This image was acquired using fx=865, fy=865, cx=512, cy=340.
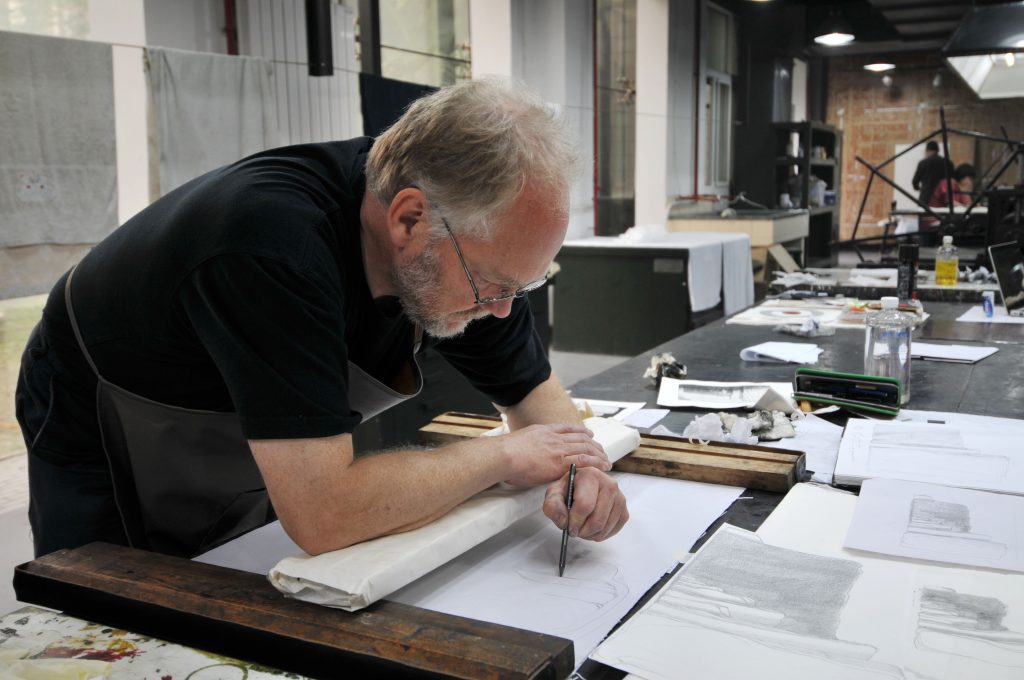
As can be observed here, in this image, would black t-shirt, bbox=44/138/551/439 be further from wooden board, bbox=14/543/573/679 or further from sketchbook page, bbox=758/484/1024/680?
sketchbook page, bbox=758/484/1024/680

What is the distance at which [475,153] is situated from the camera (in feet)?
3.20

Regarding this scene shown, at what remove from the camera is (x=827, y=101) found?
1197 cm

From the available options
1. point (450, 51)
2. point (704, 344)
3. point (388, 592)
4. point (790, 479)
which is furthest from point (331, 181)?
point (450, 51)

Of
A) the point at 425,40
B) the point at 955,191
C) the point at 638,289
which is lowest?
the point at 638,289

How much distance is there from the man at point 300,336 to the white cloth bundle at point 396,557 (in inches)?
0.9

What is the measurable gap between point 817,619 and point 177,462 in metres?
0.81

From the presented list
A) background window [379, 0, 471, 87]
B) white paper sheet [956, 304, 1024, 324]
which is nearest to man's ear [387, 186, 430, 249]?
white paper sheet [956, 304, 1024, 324]

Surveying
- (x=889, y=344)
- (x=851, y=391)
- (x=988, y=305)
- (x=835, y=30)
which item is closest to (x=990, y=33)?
(x=835, y=30)

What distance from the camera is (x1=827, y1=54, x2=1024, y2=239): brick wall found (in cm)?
1146

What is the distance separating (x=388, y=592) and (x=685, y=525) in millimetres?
427

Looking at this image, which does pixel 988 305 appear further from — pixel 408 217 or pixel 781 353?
pixel 408 217

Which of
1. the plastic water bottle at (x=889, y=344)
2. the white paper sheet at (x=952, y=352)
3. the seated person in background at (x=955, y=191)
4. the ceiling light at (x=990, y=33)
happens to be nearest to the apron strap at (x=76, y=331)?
the plastic water bottle at (x=889, y=344)

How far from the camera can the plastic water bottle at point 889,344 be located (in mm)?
1827

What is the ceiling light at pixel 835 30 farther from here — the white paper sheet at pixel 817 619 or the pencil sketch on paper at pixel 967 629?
the pencil sketch on paper at pixel 967 629
